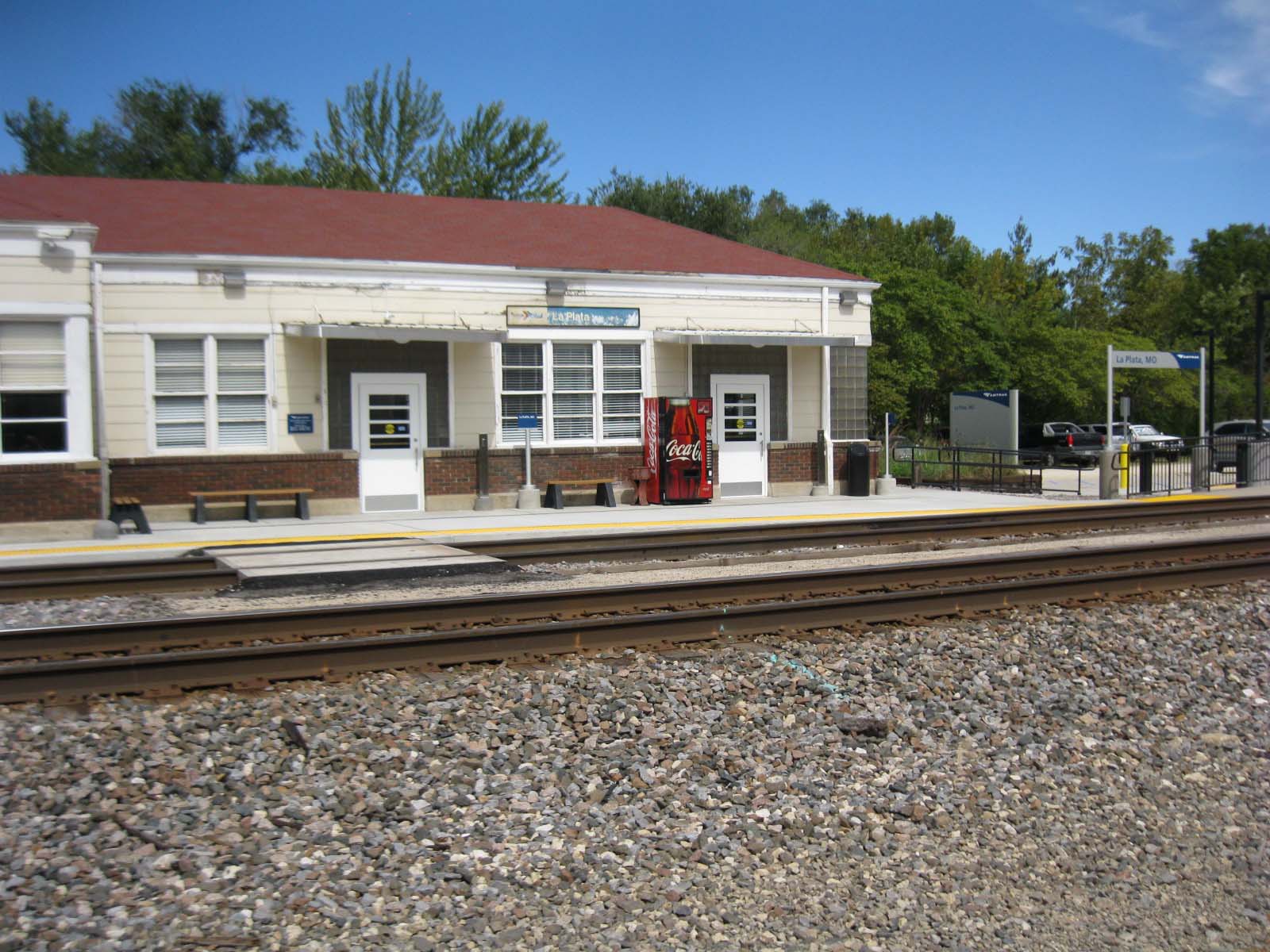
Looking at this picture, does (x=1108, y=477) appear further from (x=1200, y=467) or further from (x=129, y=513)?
(x=129, y=513)

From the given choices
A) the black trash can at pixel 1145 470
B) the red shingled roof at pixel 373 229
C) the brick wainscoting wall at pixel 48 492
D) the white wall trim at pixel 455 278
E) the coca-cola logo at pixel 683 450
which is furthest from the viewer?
the black trash can at pixel 1145 470

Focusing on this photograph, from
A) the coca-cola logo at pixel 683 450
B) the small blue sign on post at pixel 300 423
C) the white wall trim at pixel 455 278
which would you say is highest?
the white wall trim at pixel 455 278

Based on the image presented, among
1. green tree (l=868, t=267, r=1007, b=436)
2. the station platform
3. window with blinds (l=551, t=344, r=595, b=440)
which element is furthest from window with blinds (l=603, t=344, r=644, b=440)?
green tree (l=868, t=267, r=1007, b=436)

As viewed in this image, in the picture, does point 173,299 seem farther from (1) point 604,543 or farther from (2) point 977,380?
(2) point 977,380

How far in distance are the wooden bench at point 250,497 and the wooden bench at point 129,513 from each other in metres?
0.90

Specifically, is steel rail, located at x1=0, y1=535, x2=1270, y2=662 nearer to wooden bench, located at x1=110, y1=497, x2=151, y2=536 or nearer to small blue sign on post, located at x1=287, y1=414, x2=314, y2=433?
wooden bench, located at x1=110, y1=497, x2=151, y2=536

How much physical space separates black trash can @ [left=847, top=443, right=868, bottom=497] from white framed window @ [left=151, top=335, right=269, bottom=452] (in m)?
11.4

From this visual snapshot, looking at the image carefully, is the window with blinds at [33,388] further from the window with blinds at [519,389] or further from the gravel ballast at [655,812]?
the gravel ballast at [655,812]

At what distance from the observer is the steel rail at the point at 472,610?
27.3ft

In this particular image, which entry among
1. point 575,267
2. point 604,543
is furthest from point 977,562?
point 575,267

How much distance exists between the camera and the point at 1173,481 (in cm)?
2688

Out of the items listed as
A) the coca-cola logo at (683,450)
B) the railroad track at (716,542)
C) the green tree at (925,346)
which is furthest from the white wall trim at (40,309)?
the green tree at (925,346)

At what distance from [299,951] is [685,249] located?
21.8 metres

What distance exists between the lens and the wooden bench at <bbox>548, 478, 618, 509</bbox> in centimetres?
2127
